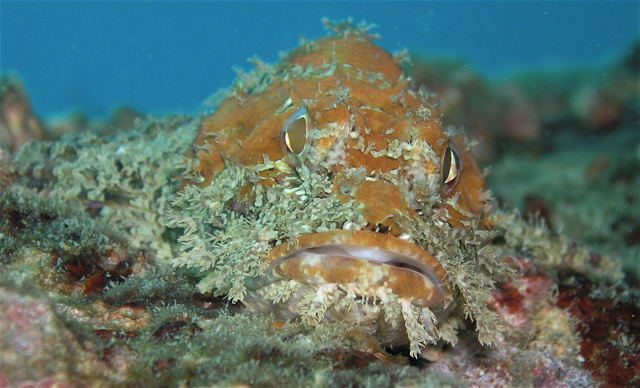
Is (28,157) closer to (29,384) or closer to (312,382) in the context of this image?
(29,384)

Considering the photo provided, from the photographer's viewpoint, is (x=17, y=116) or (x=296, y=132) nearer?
(x=296, y=132)

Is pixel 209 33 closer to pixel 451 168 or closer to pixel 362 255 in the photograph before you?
pixel 451 168

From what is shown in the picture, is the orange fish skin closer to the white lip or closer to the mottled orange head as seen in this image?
the mottled orange head

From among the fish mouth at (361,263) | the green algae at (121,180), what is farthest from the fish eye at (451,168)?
the green algae at (121,180)

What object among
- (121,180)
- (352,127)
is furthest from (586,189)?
(121,180)

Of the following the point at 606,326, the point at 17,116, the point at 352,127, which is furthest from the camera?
the point at 17,116

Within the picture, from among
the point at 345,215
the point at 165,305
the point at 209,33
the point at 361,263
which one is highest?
the point at 209,33

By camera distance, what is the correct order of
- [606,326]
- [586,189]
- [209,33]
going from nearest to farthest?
[606,326], [586,189], [209,33]
